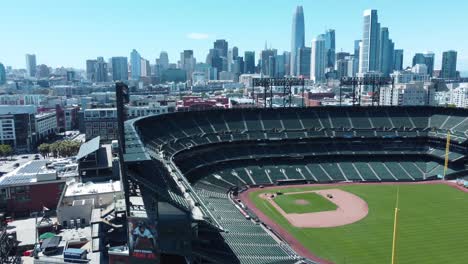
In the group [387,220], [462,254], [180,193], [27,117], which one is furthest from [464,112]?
[27,117]

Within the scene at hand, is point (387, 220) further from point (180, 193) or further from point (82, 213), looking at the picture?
point (82, 213)

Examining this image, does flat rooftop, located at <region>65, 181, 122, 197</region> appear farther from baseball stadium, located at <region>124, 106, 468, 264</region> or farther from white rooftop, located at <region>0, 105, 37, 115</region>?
white rooftop, located at <region>0, 105, 37, 115</region>

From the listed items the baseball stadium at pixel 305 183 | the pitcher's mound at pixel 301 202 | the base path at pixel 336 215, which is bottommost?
the base path at pixel 336 215

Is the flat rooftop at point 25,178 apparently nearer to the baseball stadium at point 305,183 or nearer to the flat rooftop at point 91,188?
the flat rooftop at point 91,188

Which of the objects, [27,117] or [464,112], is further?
[27,117]

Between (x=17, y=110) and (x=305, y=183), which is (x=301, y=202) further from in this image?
(x=17, y=110)

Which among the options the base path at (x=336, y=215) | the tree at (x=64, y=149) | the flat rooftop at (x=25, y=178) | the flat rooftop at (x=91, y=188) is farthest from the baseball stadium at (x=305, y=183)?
the tree at (x=64, y=149)
